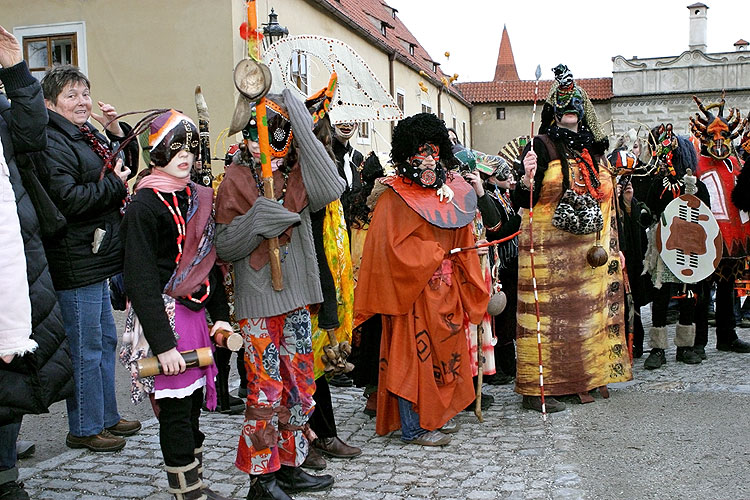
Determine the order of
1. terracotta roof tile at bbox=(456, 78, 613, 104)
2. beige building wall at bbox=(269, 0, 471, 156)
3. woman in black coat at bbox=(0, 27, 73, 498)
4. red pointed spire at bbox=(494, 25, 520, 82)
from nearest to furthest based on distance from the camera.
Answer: woman in black coat at bbox=(0, 27, 73, 498), beige building wall at bbox=(269, 0, 471, 156), terracotta roof tile at bbox=(456, 78, 613, 104), red pointed spire at bbox=(494, 25, 520, 82)

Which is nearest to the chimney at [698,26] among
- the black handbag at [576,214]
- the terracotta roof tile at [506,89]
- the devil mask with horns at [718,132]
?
the terracotta roof tile at [506,89]

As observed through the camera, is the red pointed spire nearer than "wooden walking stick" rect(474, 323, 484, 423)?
No

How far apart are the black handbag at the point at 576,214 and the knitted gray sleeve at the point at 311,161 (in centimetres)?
223

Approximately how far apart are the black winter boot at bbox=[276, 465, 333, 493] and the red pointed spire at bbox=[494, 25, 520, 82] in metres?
53.7

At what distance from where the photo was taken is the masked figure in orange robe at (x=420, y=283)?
15.3ft

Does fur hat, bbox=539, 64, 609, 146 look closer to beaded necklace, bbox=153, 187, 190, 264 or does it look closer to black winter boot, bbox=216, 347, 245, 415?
black winter boot, bbox=216, 347, 245, 415

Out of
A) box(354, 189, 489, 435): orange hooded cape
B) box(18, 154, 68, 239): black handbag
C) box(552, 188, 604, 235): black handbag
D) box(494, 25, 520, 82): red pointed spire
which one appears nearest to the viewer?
box(18, 154, 68, 239): black handbag

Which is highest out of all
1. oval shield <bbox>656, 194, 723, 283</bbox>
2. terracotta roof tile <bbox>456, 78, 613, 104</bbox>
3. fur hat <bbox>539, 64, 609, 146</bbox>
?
terracotta roof tile <bbox>456, 78, 613, 104</bbox>

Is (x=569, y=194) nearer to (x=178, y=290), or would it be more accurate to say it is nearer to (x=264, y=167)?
(x=264, y=167)

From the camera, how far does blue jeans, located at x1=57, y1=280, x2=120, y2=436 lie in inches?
176

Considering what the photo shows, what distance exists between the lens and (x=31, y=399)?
10.4 feet

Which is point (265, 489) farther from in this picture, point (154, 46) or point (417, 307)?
point (154, 46)

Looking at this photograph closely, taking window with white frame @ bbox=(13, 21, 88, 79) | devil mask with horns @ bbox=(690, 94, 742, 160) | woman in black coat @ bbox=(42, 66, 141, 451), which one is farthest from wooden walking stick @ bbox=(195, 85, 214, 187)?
window with white frame @ bbox=(13, 21, 88, 79)

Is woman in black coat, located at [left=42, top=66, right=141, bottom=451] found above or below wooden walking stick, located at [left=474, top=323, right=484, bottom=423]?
above
